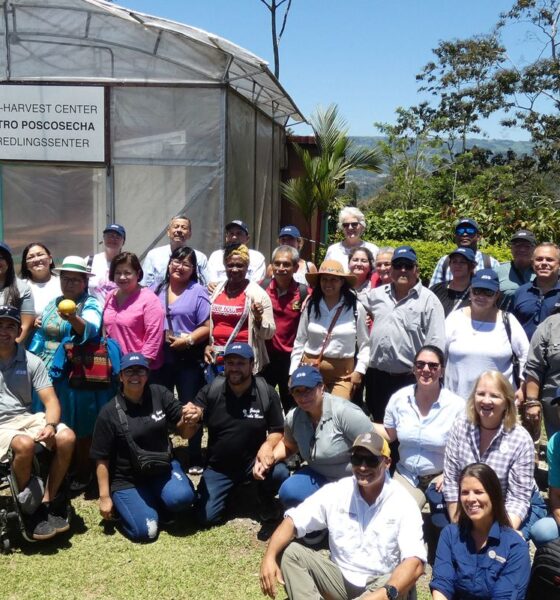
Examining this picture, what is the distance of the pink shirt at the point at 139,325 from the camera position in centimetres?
529

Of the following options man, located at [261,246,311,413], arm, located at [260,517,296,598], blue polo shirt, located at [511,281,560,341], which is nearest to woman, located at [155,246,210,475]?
man, located at [261,246,311,413]

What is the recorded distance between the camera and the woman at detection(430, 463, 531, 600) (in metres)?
3.24

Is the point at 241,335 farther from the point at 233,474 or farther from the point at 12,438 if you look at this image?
the point at 12,438

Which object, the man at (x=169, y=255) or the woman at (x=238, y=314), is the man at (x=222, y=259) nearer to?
the man at (x=169, y=255)

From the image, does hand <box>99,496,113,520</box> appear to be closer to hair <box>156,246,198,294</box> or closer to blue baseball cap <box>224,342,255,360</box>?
blue baseball cap <box>224,342,255,360</box>

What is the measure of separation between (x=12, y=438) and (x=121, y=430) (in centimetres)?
69

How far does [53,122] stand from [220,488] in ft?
19.4

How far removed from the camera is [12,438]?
14.7ft

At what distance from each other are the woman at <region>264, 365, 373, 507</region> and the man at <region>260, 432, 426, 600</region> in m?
0.76

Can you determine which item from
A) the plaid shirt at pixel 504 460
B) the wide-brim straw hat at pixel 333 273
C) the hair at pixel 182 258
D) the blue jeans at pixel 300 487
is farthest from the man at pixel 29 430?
the plaid shirt at pixel 504 460

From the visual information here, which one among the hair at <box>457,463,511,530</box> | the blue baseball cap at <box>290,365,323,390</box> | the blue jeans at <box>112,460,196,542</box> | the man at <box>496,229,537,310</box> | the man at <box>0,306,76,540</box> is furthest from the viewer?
the man at <box>496,229,537,310</box>

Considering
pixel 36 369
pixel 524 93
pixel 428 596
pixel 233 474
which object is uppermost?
pixel 524 93

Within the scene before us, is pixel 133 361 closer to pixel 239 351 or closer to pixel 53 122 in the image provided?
pixel 239 351

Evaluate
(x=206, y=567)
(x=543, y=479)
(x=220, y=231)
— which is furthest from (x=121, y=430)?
(x=220, y=231)
